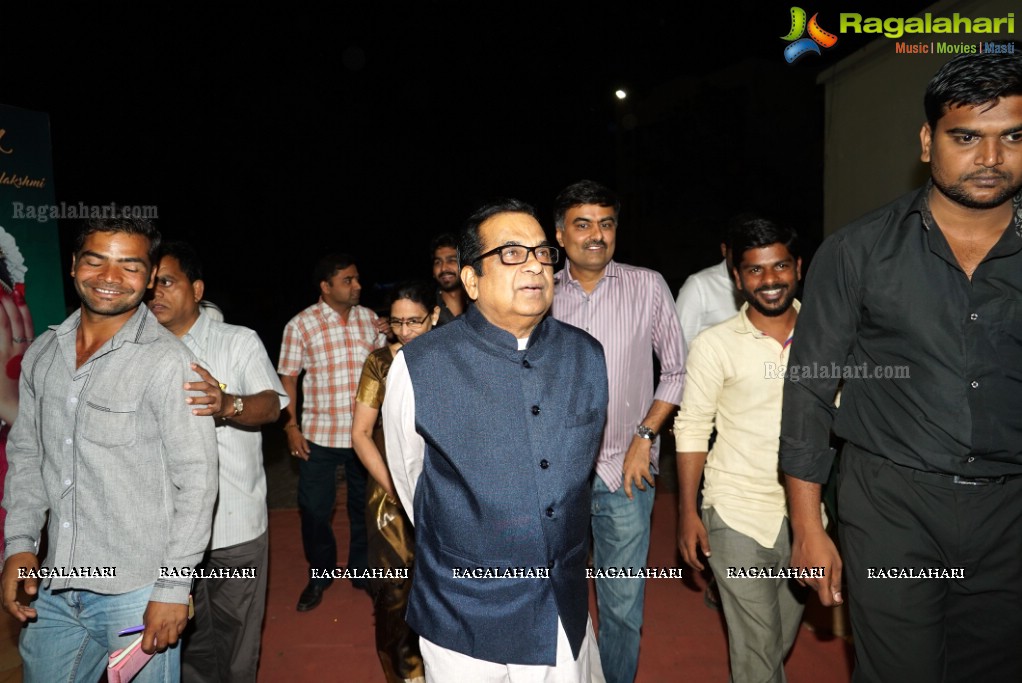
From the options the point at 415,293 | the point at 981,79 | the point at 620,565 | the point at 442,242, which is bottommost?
the point at 620,565

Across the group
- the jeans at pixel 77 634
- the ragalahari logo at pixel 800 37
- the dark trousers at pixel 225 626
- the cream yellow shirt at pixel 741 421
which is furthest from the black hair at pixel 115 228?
the ragalahari logo at pixel 800 37

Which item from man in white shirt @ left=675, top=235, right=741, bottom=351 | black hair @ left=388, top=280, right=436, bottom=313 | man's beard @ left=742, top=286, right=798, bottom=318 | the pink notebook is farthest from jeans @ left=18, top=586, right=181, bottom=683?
man in white shirt @ left=675, top=235, right=741, bottom=351

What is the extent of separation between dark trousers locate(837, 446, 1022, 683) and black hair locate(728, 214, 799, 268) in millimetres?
1237

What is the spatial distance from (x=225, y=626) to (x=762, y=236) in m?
3.16

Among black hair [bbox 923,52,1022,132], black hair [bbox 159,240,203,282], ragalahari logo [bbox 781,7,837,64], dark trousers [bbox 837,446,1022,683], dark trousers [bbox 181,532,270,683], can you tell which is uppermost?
ragalahari logo [bbox 781,7,837,64]

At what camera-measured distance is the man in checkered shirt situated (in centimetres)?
473

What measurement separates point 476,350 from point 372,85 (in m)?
15.0

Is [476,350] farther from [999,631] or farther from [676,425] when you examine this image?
[999,631]

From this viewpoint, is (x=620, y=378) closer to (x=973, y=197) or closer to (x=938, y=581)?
(x=938, y=581)

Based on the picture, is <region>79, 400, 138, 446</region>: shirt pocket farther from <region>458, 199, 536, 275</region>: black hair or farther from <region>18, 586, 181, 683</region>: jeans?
<region>458, 199, 536, 275</region>: black hair

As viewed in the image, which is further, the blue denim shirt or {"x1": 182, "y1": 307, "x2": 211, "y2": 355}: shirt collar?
{"x1": 182, "y1": 307, "x2": 211, "y2": 355}: shirt collar

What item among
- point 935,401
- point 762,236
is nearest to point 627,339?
point 762,236

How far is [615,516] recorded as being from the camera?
10.6ft

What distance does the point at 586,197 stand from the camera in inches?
132
